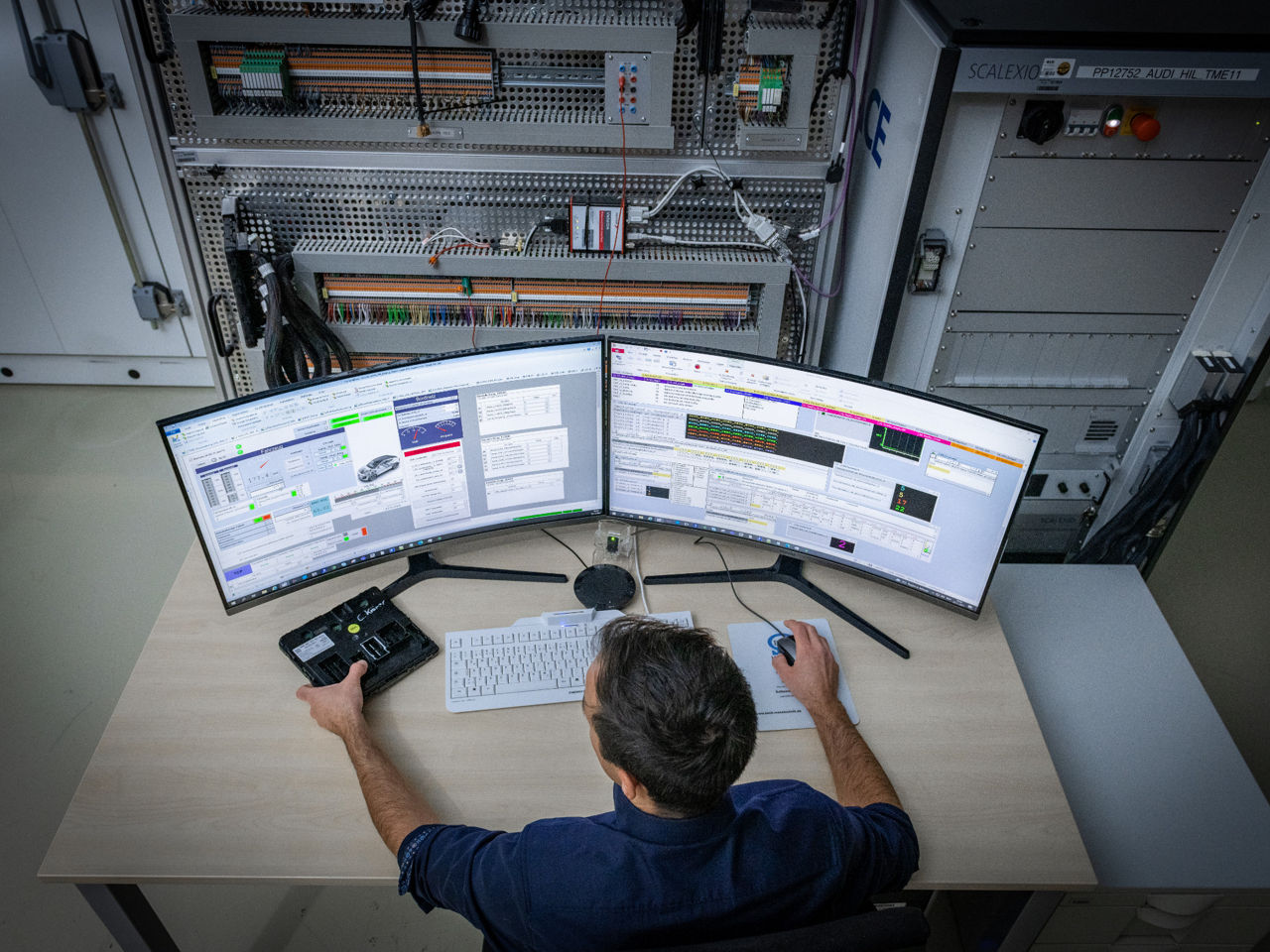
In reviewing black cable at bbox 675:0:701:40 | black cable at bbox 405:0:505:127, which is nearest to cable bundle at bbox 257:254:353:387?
black cable at bbox 405:0:505:127

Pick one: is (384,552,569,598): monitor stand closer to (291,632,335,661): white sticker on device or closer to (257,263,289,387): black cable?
(291,632,335,661): white sticker on device

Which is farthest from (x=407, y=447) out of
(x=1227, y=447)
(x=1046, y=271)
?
(x=1227, y=447)

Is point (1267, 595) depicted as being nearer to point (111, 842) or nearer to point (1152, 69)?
point (1152, 69)

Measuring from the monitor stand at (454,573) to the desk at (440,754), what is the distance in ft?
0.06

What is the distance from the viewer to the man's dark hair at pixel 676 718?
1.00 meters

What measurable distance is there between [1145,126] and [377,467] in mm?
1593

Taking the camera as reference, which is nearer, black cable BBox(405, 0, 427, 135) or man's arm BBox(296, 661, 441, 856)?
man's arm BBox(296, 661, 441, 856)

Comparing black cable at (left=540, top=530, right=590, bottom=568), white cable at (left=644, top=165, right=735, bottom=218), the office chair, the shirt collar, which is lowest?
black cable at (left=540, top=530, right=590, bottom=568)

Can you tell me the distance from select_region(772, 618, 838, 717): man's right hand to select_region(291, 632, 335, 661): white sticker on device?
2.62 feet

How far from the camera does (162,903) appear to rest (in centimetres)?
192

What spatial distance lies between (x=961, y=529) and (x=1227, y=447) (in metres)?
2.55

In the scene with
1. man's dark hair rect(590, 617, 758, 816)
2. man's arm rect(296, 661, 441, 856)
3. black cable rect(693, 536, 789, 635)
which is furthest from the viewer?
black cable rect(693, 536, 789, 635)

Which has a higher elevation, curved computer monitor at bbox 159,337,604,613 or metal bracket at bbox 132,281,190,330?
curved computer monitor at bbox 159,337,604,613

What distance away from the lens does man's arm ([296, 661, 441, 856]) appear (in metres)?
1.24
